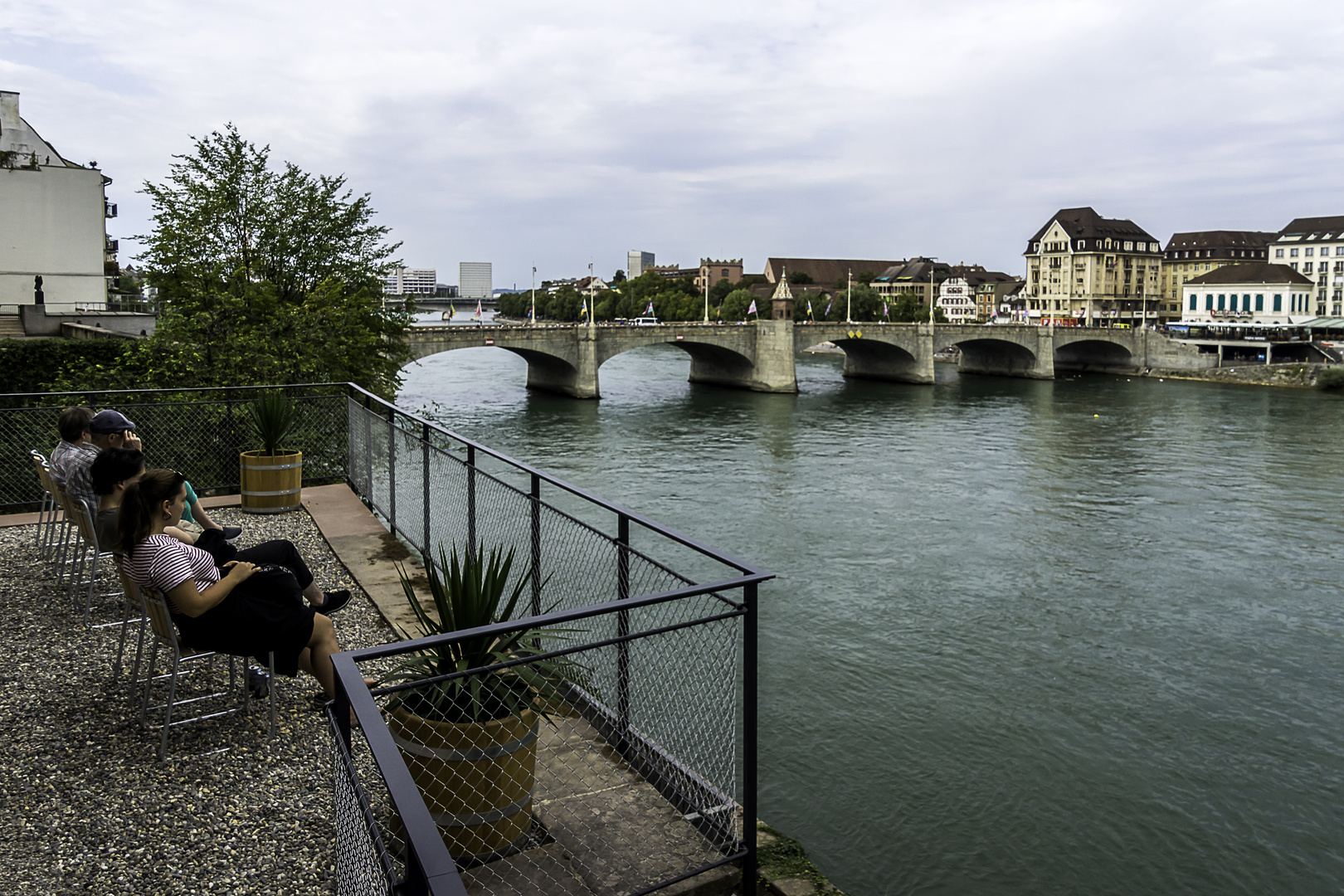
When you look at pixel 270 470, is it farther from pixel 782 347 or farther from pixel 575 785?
pixel 782 347

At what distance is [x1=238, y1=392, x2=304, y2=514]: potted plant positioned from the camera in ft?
33.1

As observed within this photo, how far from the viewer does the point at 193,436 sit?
1185 centimetres

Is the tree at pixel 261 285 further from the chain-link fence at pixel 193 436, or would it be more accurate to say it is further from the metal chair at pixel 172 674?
the metal chair at pixel 172 674

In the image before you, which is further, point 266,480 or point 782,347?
point 782,347

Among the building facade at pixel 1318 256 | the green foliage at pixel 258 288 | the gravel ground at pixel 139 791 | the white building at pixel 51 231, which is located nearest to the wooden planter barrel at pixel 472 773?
the gravel ground at pixel 139 791

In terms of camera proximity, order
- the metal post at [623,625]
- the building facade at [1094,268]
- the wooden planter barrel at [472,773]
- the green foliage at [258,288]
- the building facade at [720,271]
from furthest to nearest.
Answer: the building facade at [720,271] → the building facade at [1094,268] → the green foliage at [258,288] → the metal post at [623,625] → the wooden planter barrel at [472,773]

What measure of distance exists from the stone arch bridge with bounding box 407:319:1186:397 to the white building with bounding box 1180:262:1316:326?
1308 inches

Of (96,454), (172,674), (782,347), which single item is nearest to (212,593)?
(172,674)

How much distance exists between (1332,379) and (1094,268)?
72.5 meters

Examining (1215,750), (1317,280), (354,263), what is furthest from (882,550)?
(1317,280)

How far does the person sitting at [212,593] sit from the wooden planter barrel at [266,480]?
201 inches

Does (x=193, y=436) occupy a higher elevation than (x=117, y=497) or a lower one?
lower

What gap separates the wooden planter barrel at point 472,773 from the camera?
3951mm

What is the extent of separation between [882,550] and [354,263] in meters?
14.8
